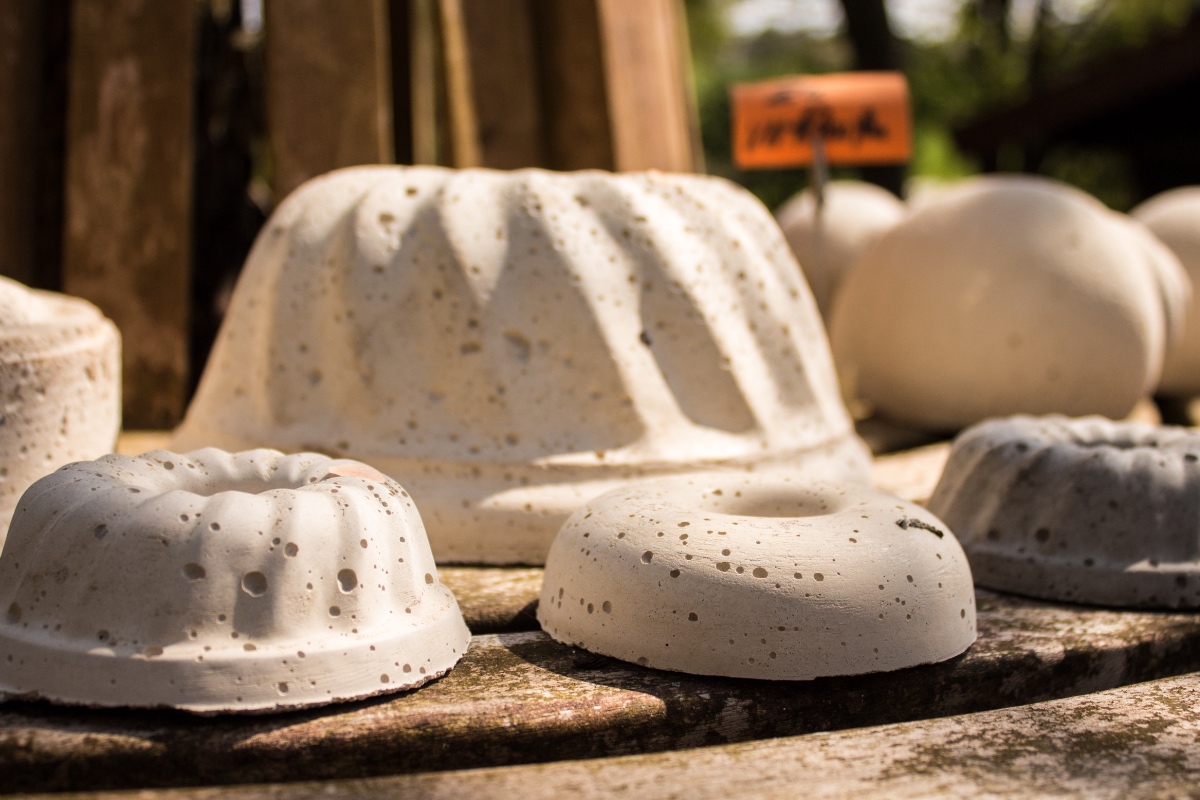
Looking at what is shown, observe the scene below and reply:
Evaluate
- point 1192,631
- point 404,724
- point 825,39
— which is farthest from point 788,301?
point 825,39

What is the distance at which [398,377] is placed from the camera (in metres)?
2.29

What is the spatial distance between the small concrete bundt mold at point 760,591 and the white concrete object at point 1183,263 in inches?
132

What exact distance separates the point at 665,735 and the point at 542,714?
185mm

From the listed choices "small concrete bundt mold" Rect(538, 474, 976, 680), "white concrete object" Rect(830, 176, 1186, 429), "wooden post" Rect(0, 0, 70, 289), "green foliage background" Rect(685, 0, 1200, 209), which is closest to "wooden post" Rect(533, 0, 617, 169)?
"white concrete object" Rect(830, 176, 1186, 429)

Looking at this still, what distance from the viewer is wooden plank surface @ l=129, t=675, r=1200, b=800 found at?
141cm

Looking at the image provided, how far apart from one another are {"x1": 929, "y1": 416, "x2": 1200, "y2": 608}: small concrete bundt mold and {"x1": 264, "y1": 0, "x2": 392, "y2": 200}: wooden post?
2.07 metres

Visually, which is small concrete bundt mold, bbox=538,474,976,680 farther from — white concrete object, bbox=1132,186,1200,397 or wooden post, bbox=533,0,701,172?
white concrete object, bbox=1132,186,1200,397

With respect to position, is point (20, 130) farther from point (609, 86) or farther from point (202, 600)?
point (202, 600)

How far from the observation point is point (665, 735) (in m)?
1.61

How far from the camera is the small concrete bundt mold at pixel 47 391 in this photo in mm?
1958

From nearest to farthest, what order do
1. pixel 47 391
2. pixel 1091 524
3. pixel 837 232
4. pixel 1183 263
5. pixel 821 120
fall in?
pixel 47 391
pixel 1091 524
pixel 821 120
pixel 1183 263
pixel 837 232

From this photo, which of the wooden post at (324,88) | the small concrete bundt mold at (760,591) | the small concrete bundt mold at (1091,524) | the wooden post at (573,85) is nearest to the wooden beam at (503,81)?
the wooden post at (573,85)

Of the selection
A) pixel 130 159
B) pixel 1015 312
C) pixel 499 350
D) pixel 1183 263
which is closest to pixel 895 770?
pixel 499 350

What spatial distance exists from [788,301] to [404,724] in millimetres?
1488
